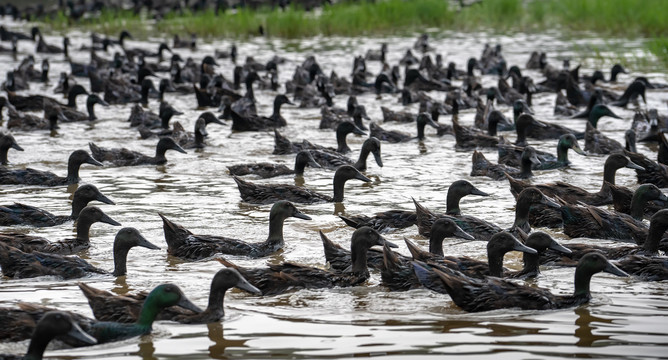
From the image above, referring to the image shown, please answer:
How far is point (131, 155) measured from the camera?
15867 mm

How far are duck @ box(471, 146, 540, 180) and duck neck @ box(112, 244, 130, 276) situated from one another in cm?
614

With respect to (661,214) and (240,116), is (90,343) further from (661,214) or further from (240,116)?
(240,116)

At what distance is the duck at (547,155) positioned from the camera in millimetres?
14992

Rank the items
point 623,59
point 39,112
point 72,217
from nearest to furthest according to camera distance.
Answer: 1. point 72,217
2. point 39,112
3. point 623,59

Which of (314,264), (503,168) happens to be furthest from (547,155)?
(314,264)

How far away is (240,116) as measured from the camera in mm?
18938

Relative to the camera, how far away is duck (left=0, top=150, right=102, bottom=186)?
46.2 feet

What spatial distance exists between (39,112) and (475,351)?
15.6 metres

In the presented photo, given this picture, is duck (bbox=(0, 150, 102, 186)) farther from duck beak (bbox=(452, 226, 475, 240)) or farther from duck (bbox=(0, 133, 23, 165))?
duck beak (bbox=(452, 226, 475, 240))

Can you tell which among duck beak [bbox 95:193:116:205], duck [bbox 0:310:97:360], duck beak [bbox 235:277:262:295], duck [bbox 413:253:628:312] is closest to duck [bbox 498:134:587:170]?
duck beak [bbox 95:193:116:205]

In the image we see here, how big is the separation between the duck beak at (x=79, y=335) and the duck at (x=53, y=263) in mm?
2246

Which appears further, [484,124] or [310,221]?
[484,124]

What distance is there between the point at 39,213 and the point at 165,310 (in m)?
3.94

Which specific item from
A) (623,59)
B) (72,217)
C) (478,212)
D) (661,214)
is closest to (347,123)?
(478,212)
